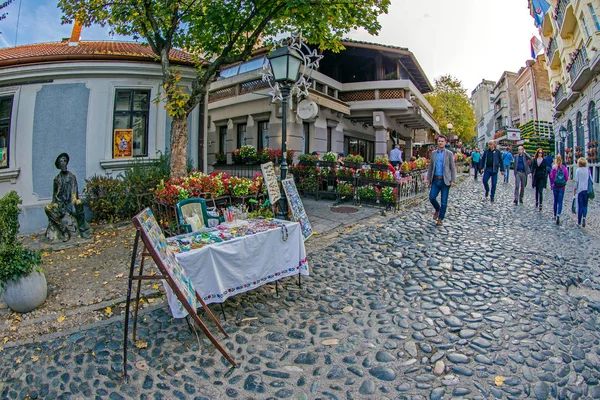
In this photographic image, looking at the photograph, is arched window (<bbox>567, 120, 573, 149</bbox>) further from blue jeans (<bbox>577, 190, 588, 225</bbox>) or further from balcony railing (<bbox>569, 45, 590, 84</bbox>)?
blue jeans (<bbox>577, 190, 588, 225</bbox>)

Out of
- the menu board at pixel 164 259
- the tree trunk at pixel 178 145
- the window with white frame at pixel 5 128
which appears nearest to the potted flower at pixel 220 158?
the tree trunk at pixel 178 145

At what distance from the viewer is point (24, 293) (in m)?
3.90

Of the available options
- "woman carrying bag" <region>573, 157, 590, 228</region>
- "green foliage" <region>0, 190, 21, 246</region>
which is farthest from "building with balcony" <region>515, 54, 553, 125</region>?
"green foliage" <region>0, 190, 21, 246</region>

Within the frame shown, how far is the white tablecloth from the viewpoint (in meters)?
3.24

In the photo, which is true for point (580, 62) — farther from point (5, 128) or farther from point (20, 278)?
point (5, 128)

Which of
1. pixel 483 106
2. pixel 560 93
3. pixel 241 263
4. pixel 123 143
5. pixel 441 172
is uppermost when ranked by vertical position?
pixel 483 106

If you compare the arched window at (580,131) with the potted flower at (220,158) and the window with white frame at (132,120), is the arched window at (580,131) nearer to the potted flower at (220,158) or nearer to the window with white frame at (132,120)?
the potted flower at (220,158)

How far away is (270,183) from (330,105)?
8.99 m

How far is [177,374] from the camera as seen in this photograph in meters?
2.71

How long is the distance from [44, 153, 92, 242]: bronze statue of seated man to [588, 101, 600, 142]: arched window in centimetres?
2270

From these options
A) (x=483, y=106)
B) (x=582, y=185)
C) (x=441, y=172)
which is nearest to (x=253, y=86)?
(x=441, y=172)

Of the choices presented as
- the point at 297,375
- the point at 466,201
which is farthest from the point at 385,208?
the point at 297,375

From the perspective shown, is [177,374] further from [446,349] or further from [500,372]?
[500,372]

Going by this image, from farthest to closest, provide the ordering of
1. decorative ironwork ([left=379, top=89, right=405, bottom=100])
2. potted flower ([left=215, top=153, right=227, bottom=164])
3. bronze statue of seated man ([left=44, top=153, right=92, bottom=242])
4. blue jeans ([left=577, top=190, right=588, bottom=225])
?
decorative ironwork ([left=379, top=89, right=405, bottom=100]) < potted flower ([left=215, top=153, right=227, bottom=164]) < blue jeans ([left=577, top=190, right=588, bottom=225]) < bronze statue of seated man ([left=44, top=153, right=92, bottom=242])
